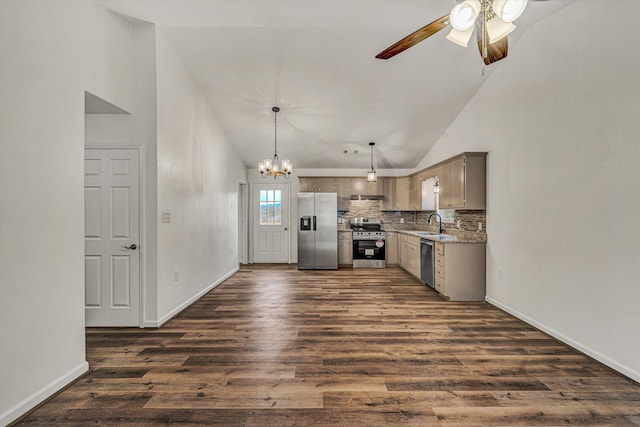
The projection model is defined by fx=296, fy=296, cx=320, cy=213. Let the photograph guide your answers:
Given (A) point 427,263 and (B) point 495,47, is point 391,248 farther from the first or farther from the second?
(B) point 495,47

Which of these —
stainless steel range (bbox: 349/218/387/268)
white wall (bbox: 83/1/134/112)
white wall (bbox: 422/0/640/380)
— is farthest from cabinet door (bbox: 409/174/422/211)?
white wall (bbox: 83/1/134/112)

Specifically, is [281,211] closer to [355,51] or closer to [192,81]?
[192,81]

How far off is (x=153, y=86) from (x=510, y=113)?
4.34 metres

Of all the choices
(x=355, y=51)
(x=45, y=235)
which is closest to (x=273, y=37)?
(x=355, y=51)

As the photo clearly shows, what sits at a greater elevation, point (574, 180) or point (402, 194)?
point (402, 194)

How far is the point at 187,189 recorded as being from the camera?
4117 millimetres

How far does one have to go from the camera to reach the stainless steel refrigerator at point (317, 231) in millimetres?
6898

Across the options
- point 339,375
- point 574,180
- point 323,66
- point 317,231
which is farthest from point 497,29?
point 317,231

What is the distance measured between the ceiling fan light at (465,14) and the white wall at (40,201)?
282 cm

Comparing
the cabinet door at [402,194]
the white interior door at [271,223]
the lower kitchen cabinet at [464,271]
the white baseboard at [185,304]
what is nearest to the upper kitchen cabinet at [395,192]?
the cabinet door at [402,194]

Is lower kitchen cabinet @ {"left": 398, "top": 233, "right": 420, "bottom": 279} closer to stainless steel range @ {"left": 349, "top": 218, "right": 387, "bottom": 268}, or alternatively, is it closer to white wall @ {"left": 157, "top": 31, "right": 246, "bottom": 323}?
stainless steel range @ {"left": 349, "top": 218, "right": 387, "bottom": 268}

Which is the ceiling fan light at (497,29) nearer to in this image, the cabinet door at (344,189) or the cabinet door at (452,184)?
the cabinet door at (452,184)

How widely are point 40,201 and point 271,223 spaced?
18.3 feet

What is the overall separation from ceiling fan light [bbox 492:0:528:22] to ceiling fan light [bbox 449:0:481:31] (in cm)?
10
